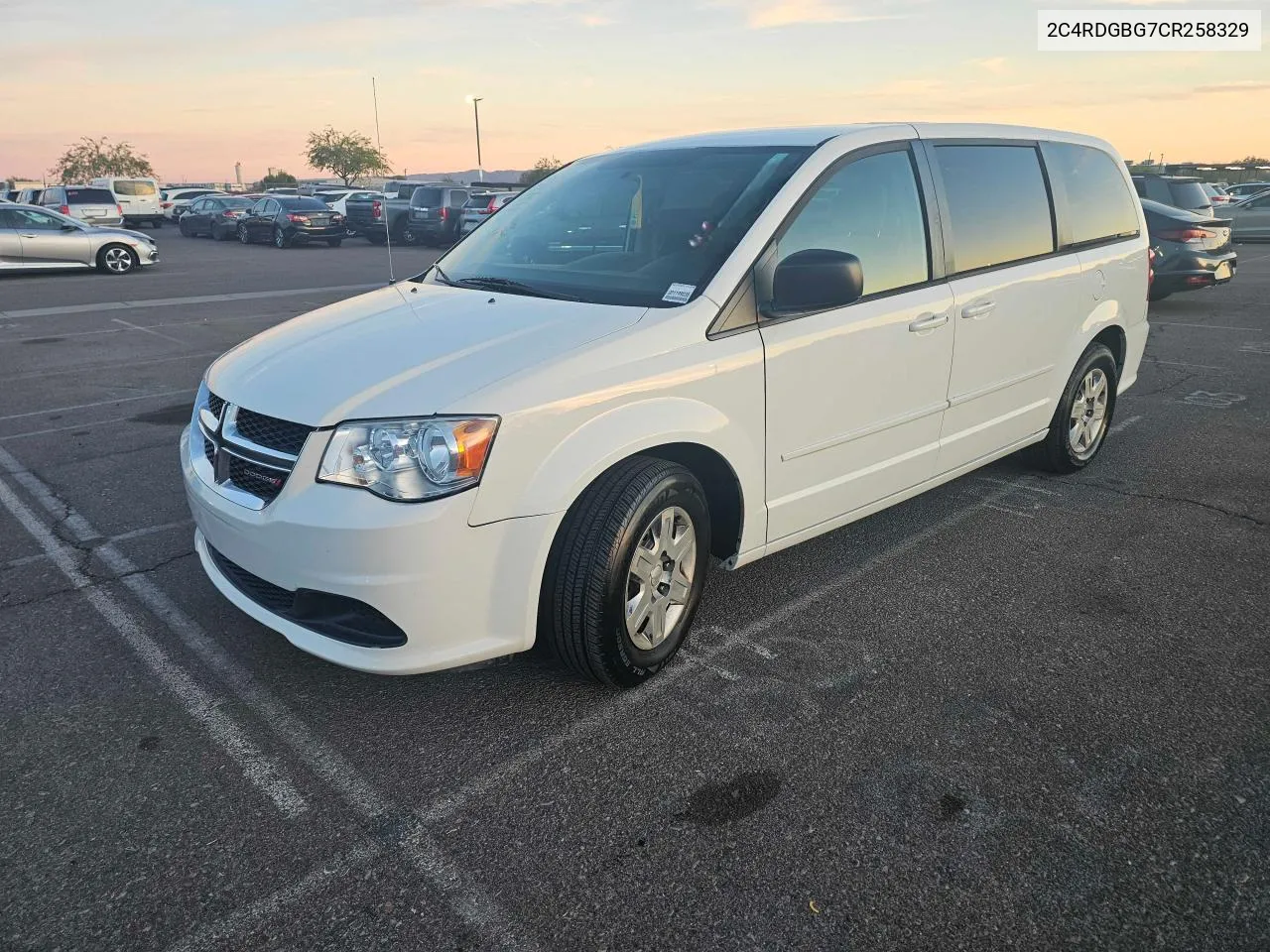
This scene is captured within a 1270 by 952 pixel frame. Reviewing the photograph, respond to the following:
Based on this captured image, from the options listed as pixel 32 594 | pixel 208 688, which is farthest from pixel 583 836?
pixel 32 594

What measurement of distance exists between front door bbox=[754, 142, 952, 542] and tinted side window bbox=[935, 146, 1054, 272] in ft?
0.86

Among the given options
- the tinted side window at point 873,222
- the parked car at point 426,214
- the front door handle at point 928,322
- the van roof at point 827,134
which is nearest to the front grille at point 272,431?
the tinted side window at point 873,222

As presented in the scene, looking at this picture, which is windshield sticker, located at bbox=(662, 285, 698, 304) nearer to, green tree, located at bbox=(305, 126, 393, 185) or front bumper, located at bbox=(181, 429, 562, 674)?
front bumper, located at bbox=(181, 429, 562, 674)

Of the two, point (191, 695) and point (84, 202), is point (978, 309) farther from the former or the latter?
point (84, 202)

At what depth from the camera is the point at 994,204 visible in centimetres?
443

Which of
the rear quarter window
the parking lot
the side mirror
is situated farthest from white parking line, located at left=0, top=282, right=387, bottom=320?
the rear quarter window

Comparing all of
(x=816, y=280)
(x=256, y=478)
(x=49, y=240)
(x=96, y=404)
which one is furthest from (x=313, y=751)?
(x=49, y=240)

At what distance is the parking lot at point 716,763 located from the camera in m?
2.25

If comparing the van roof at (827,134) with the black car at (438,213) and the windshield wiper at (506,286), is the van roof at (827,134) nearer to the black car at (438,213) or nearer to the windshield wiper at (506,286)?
the windshield wiper at (506,286)

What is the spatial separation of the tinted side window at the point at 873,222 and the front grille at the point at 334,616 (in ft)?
6.12

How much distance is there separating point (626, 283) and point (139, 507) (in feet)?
10.5

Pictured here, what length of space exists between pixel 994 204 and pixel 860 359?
1.39 meters

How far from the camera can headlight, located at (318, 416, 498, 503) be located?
267cm

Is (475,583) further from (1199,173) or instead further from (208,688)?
(1199,173)
